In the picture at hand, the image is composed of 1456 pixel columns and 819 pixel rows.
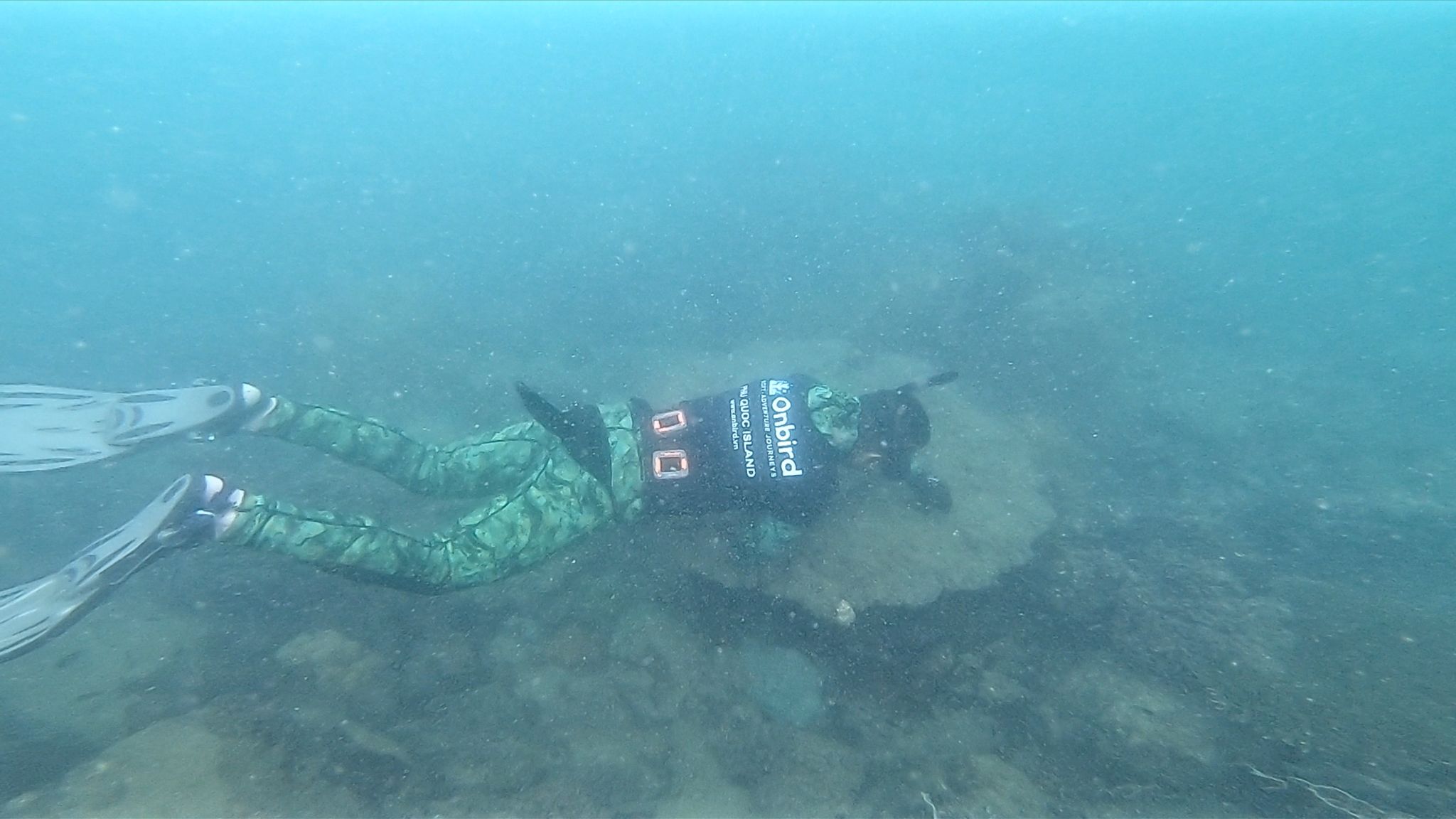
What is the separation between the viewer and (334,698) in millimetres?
4035

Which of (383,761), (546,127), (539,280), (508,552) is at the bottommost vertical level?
(383,761)

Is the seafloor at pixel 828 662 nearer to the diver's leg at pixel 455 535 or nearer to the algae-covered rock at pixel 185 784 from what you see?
the algae-covered rock at pixel 185 784

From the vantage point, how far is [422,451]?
16.6 ft

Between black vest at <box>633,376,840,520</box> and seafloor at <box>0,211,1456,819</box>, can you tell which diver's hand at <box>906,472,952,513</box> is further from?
black vest at <box>633,376,840,520</box>

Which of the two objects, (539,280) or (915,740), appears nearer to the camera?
(915,740)

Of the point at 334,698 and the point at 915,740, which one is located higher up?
the point at 334,698

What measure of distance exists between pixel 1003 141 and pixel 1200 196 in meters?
11.7

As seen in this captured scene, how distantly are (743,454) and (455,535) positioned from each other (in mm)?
2133

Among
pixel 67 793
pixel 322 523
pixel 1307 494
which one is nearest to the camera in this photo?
pixel 67 793

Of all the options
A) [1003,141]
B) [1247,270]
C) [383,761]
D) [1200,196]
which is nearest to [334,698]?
[383,761]

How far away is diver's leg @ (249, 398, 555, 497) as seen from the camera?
4875mm

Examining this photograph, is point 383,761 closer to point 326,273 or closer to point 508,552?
point 508,552

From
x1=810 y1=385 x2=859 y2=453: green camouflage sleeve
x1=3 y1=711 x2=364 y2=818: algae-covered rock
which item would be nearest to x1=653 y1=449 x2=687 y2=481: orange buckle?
x1=810 y1=385 x2=859 y2=453: green camouflage sleeve

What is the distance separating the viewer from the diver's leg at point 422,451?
4875 millimetres
